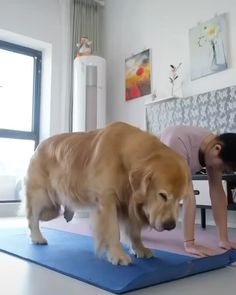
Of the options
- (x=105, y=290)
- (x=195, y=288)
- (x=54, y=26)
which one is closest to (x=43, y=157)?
(x=105, y=290)

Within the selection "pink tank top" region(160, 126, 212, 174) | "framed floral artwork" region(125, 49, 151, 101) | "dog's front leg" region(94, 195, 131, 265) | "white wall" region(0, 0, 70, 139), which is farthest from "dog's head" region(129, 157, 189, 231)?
"white wall" region(0, 0, 70, 139)

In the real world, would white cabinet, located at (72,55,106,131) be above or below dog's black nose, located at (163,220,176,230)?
above

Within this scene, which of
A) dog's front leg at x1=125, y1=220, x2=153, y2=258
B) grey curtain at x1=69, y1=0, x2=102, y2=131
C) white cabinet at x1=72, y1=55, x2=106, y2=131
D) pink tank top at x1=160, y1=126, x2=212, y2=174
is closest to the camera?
dog's front leg at x1=125, y1=220, x2=153, y2=258

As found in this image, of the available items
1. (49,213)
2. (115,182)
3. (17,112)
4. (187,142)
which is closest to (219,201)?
(187,142)

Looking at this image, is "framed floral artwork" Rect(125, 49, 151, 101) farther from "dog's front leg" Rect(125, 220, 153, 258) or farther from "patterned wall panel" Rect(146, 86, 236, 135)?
"dog's front leg" Rect(125, 220, 153, 258)

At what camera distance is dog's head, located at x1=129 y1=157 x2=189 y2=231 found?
1.43 metres

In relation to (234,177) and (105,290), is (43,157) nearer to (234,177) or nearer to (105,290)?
(105,290)

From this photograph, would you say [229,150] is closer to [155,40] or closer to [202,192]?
[202,192]

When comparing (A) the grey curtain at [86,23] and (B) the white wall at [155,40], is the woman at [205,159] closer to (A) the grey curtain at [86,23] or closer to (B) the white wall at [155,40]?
(B) the white wall at [155,40]

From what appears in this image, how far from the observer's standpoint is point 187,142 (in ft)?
6.51

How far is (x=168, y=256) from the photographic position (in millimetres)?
1822

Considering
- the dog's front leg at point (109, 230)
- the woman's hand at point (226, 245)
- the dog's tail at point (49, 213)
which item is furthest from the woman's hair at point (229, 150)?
the dog's tail at point (49, 213)

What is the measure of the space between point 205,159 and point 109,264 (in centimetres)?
79

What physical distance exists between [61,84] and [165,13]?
176 cm
